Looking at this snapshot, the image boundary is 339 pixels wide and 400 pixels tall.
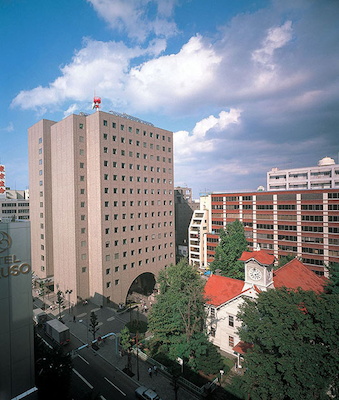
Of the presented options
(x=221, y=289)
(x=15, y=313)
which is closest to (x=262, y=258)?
(x=221, y=289)

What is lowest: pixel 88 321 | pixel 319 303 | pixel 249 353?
pixel 88 321

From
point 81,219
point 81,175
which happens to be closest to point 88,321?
Result: point 81,219

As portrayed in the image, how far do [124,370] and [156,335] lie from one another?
5.62m

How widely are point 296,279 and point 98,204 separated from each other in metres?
38.9

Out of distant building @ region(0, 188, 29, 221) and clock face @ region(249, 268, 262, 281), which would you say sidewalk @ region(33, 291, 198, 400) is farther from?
distant building @ region(0, 188, 29, 221)

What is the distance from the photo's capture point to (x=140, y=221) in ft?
188

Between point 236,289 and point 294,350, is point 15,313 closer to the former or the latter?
point 294,350

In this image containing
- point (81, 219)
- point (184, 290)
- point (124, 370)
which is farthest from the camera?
point (81, 219)

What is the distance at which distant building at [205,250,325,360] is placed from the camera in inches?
1297

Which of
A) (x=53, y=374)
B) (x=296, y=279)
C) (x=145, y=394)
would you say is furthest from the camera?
(x=296, y=279)

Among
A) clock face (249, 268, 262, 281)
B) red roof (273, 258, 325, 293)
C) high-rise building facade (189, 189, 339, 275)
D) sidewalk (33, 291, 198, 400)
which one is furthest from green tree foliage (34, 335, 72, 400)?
high-rise building facade (189, 189, 339, 275)

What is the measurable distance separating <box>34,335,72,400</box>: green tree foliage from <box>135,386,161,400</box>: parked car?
7545 millimetres

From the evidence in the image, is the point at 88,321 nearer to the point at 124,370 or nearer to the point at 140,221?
the point at 124,370

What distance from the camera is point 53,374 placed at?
71.3 ft
